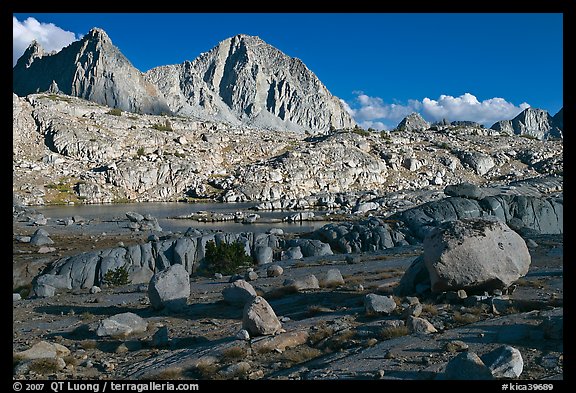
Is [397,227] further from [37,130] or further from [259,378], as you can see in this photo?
[37,130]

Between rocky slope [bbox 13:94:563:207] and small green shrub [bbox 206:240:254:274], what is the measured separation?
5348 cm

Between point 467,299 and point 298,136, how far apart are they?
168 m

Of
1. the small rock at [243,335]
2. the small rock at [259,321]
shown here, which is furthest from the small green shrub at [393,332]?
the small rock at [243,335]

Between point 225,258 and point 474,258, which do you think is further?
point 225,258

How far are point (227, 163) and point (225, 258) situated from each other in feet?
337

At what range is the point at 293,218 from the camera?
6950 cm

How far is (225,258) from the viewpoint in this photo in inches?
1300

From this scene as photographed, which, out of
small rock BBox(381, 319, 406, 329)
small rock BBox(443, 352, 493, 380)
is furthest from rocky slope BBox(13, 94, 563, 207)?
small rock BBox(443, 352, 493, 380)

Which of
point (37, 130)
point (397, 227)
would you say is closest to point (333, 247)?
point (397, 227)

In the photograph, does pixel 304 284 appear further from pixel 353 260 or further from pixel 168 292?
pixel 353 260

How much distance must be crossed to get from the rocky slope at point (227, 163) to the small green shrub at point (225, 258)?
5348cm

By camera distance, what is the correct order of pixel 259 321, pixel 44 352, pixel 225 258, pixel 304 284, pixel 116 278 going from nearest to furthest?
pixel 44 352, pixel 259 321, pixel 304 284, pixel 116 278, pixel 225 258

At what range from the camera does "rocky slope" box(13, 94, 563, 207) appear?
345 ft

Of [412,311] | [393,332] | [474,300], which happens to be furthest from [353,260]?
[393,332]
